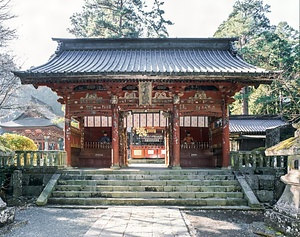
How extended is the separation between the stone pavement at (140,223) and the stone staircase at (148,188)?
953 mm

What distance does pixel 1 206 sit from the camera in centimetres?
696

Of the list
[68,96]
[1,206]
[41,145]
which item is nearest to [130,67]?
[68,96]

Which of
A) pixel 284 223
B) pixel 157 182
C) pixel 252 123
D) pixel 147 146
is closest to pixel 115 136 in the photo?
pixel 157 182

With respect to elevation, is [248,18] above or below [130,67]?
above

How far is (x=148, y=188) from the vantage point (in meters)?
10.8

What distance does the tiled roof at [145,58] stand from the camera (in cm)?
1219

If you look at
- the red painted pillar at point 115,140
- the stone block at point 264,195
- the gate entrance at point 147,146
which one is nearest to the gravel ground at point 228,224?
the stone block at point 264,195

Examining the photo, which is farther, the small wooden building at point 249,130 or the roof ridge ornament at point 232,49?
the small wooden building at point 249,130

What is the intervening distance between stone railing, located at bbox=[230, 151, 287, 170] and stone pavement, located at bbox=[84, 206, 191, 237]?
12.0 ft

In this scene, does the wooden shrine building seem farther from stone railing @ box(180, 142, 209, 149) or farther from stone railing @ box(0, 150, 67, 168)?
stone railing @ box(0, 150, 67, 168)

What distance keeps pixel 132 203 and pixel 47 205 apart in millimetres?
2614

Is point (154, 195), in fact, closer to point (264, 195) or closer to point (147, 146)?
point (264, 195)

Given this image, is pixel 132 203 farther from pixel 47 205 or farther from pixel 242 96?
pixel 242 96

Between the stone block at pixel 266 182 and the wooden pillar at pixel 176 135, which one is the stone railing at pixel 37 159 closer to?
the wooden pillar at pixel 176 135
